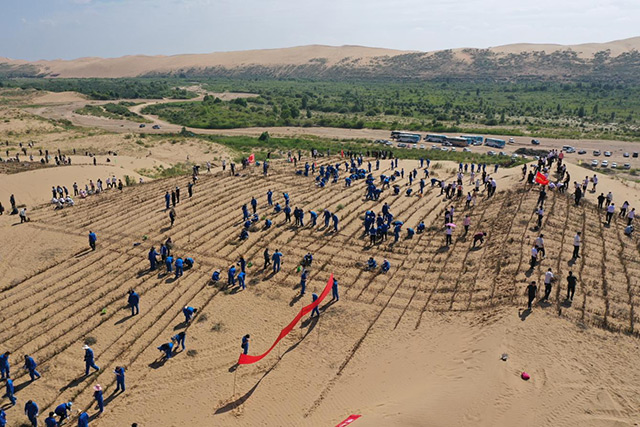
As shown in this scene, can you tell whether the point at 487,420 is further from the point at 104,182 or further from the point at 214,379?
the point at 104,182

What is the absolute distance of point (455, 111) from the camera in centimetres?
9575

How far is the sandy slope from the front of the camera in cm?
1275

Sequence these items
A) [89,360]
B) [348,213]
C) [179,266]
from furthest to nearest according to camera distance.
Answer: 1. [348,213]
2. [179,266]
3. [89,360]

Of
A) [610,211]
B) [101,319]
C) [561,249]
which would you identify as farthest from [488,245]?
[101,319]

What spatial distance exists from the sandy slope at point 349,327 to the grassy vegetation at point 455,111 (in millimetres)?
55801

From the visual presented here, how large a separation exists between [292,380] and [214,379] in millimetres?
2389

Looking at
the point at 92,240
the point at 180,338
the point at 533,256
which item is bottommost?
the point at 180,338

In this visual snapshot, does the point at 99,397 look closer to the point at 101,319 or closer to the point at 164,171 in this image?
the point at 101,319

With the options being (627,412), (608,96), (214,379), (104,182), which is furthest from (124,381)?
(608,96)

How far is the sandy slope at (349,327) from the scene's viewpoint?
1275 centimetres

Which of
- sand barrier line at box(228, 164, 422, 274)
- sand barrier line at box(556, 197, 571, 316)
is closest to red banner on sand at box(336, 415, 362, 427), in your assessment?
sand barrier line at box(556, 197, 571, 316)

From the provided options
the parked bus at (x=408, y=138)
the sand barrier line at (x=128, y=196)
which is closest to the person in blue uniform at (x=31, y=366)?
the sand barrier line at (x=128, y=196)

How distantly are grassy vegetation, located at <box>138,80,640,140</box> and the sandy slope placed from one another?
55.8 m

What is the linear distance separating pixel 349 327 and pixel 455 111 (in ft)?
283
